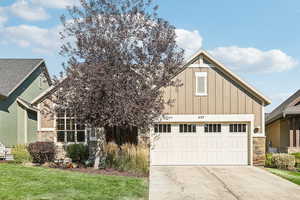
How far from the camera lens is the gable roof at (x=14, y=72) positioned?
61.2 ft

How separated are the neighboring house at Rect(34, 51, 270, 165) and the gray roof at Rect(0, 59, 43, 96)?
4824 millimetres

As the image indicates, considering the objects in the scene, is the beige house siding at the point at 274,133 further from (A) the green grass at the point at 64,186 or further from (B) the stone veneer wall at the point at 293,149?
(A) the green grass at the point at 64,186

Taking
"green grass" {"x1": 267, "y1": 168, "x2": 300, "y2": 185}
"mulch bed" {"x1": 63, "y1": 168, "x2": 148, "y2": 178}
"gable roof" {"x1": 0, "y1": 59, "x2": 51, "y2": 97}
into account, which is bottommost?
"green grass" {"x1": 267, "y1": 168, "x2": 300, "y2": 185}

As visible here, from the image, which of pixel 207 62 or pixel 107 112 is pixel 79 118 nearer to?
pixel 107 112

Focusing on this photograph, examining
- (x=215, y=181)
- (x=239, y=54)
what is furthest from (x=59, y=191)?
(x=239, y=54)

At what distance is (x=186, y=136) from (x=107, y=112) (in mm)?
5180

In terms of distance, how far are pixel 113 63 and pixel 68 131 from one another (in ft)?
19.5

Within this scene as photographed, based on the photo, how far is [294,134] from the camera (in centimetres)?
1783

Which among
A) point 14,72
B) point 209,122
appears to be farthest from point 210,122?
point 14,72

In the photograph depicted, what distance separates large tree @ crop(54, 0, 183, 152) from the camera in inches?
440

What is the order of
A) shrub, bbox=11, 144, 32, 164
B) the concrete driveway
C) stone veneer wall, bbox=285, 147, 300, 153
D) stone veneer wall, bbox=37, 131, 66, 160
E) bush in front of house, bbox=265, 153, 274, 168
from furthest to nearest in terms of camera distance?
stone veneer wall, bbox=285, 147, 300, 153 < stone veneer wall, bbox=37, 131, 66, 160 < bush in front of house, bbox=265, 153, 274, 168 < shrub, bbox=11, 144, 32, 164 < the concrete driveway

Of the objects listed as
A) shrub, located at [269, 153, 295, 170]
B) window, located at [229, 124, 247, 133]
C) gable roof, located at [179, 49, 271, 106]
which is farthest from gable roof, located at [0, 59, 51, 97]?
shrub, located at [269, 153, 295, 170]

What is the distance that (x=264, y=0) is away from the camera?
1170cm

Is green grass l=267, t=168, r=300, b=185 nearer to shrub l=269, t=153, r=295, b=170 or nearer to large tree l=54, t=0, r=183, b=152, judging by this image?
shrub l=269, t=153, r=295, b=170
